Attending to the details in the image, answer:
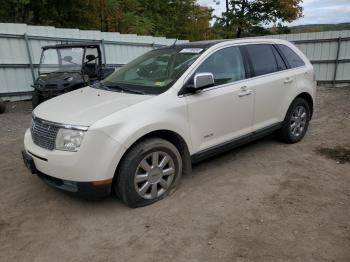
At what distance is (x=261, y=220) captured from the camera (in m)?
3.40

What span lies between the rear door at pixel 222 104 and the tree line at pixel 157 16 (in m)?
14.0

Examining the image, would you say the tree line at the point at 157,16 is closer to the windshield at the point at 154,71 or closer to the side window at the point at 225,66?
the windshield at the point at 154,71

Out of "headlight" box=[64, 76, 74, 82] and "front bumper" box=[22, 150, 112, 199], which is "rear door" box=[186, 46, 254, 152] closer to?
"front bumper" box=[22, 150, 112, 199]

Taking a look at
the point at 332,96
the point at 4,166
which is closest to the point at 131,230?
the point at 4,166

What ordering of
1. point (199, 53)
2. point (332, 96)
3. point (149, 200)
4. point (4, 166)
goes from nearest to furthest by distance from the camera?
1. point (149, 200)
2. point (199, 53)
3. point (4, 166)
4. point (332, 96)

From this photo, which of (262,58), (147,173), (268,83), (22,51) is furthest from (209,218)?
(22,51)

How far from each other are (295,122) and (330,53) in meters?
9.05

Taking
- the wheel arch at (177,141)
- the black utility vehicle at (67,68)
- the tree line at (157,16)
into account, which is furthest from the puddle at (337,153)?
the tree line at (157,16)

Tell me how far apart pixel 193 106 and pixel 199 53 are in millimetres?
761

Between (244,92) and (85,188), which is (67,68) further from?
(85,188)

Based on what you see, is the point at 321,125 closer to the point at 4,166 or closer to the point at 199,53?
the point at 199,53

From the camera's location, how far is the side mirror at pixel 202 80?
12.7 feet

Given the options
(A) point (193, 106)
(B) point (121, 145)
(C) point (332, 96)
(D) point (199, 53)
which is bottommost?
(C) point (332, 96)

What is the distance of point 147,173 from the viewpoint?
372cm
